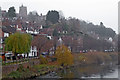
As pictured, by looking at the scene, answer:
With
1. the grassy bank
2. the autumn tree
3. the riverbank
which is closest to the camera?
the riverbank

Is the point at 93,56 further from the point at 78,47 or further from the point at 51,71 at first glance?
the point at 51,71

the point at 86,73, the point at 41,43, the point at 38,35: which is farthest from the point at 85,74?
the point at 38,35

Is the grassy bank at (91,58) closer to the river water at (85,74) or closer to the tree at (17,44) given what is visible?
the river water at (85,74)

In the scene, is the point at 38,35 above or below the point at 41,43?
above

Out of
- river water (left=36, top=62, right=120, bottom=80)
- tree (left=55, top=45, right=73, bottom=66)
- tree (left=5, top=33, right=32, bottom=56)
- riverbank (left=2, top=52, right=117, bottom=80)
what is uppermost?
tree (left=5, top=33, right=32, bottom=56)

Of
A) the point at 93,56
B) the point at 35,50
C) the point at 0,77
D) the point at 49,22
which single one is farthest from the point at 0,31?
the point at 49,22

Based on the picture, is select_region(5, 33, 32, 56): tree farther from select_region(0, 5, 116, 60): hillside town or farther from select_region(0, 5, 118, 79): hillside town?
select_region(0, 5, 116, 60): hillside town

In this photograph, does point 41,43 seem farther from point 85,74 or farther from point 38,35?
point 85,74

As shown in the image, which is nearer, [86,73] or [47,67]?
[86,73]

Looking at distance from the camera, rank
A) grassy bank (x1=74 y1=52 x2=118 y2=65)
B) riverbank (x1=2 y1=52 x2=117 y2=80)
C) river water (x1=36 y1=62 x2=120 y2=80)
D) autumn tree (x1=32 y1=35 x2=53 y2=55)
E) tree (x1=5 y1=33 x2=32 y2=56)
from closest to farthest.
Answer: riverbank (x1=2 y1=52 x2=117 y2=80) → river water (x1=36 y1=62 x2=120 y2=80) → tree (x1=5 y1=33 x2=32 y2=56) → autumn tree (x1=32 y1=35 x2=53 y2=55) → grassy bank (x1=74 y1=52 x2=118 y2=65)

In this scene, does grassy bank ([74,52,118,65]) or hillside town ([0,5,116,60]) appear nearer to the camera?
hillside town ([0,5,116,60])

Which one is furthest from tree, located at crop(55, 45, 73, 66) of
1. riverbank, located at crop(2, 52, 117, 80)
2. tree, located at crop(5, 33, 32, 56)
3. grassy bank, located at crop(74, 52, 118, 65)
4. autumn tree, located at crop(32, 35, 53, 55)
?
tree, located at crop(5, 33, 32, 56)

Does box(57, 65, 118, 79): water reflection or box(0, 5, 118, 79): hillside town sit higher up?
box(0, 5, 118, 79): hillside town

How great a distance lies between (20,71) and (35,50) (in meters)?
17.9
